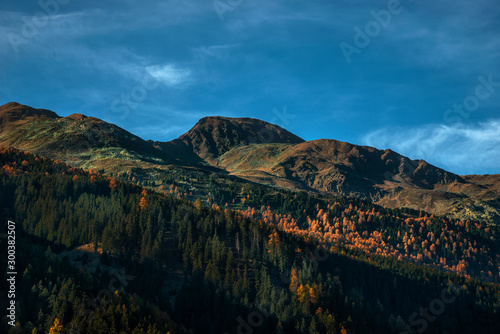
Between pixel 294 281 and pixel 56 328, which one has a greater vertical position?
pixel 294 281

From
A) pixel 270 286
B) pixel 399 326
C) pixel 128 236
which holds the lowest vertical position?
pixel 399 326

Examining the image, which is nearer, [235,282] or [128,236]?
[235,282]

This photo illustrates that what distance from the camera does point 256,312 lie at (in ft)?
522

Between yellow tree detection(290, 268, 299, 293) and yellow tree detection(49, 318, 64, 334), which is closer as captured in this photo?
yellow tree detection(49, 318, 64, 334)

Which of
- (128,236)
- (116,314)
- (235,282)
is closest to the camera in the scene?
(116,314)

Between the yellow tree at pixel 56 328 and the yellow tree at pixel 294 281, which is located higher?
the yellow tree at pixel 294 281

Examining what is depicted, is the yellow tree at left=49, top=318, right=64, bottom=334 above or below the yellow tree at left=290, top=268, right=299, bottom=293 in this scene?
below

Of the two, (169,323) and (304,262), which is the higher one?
(304,262)

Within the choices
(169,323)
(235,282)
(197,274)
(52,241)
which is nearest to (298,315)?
(235,282)

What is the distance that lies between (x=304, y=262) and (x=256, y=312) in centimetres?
4308

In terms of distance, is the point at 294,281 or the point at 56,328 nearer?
the point at 56,328

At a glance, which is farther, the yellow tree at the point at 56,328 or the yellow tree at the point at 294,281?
the yellow tree at the point at 294,281

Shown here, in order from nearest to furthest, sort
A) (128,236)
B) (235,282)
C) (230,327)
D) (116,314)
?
(116,314) < (230,327) < (235,282) < (128,236)

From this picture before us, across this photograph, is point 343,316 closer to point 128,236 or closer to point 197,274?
point 197,274
